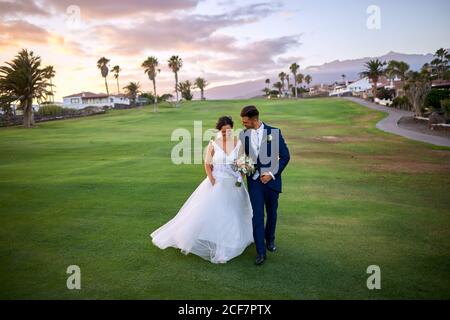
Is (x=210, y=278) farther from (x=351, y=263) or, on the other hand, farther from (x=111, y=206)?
(x=111, y=206)

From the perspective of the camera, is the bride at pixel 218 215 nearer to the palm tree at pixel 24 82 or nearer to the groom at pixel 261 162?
the groom at pixel 261 162

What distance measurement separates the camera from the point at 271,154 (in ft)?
23.2

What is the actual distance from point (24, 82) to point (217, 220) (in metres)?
62.4

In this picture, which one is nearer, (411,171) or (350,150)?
(411,171)

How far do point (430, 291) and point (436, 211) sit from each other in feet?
16.3


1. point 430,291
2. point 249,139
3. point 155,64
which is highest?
point 155,64

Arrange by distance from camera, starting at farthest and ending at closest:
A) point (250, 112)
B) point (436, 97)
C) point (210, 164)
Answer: point (436, 97) → point (210, 164) → point (250, 112)

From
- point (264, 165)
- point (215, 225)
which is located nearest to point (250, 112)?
point (264, 165)

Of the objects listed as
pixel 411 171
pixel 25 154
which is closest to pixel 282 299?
pixel 411 171

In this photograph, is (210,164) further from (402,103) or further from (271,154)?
(402,103)
